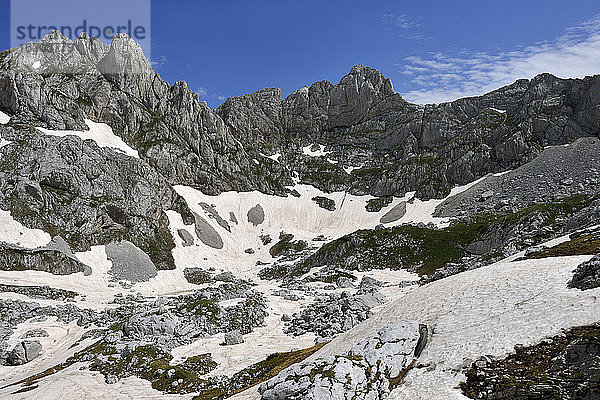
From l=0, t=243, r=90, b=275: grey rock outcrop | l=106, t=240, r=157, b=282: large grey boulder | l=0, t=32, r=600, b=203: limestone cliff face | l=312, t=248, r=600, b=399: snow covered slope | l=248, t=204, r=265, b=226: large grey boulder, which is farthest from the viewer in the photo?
l=248, t=204, r=265, b=226: large grey boulder

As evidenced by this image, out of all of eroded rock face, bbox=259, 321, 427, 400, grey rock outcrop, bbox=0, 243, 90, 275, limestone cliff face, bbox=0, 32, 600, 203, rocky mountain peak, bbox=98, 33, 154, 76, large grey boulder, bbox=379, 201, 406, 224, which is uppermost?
rocky mountain peak, bbox=98, 33, 154, 76

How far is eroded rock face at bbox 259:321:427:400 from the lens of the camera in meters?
17.9

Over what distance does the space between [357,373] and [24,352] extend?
1929 inches

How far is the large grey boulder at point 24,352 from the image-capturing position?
46875 millimetres

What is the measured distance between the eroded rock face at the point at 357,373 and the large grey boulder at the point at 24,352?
42.5 meters

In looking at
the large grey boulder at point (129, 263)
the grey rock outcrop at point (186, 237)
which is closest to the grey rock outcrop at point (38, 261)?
the large grey boulder at point (129, 263)

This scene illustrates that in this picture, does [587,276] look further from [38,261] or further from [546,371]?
[38,261]

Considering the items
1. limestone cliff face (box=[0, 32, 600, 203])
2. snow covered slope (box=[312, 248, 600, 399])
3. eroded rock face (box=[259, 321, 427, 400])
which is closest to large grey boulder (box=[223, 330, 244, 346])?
snow covered slope (box=[312, 248, 600, 399])

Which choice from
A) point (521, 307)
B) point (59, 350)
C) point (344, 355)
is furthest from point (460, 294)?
point (59, 350)

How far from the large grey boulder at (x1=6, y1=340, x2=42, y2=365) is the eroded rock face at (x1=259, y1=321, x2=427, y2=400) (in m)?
42.5

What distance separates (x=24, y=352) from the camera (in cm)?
4775

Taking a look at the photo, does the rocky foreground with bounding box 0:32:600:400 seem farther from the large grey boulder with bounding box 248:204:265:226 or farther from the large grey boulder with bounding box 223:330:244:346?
A: the large grey boulder with bounding box 248:204:265:226

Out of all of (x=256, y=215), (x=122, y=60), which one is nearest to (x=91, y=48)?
(x=122, y=60)

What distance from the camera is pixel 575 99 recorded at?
153 meters
